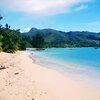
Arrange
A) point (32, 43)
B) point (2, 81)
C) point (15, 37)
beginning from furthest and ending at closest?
point (32, 43) < point (15, 37) < point (2, 81)

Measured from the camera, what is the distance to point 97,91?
18.4m

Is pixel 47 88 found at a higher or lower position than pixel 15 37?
lower

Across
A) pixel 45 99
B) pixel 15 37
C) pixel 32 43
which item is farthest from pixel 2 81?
pixel 32 43

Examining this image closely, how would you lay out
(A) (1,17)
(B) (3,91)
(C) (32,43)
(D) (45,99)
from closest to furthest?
(D) (45,99)
(B) (3,91)
(A) (1,17)
(C) (32,43)

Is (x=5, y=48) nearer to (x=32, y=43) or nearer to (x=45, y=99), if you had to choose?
(x=45, y=99)

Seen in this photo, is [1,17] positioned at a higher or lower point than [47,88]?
higher

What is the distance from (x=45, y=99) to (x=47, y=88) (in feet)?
11.5

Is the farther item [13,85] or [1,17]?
[1,17]

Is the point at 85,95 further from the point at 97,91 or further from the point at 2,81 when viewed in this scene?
the point at 2,81

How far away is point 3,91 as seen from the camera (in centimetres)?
1664

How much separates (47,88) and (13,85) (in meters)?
2.68

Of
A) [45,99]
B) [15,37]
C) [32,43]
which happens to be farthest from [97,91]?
[32,43]

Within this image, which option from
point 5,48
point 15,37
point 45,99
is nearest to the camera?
point 45,99

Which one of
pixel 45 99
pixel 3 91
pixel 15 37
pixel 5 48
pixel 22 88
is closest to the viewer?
pixel 45 99
